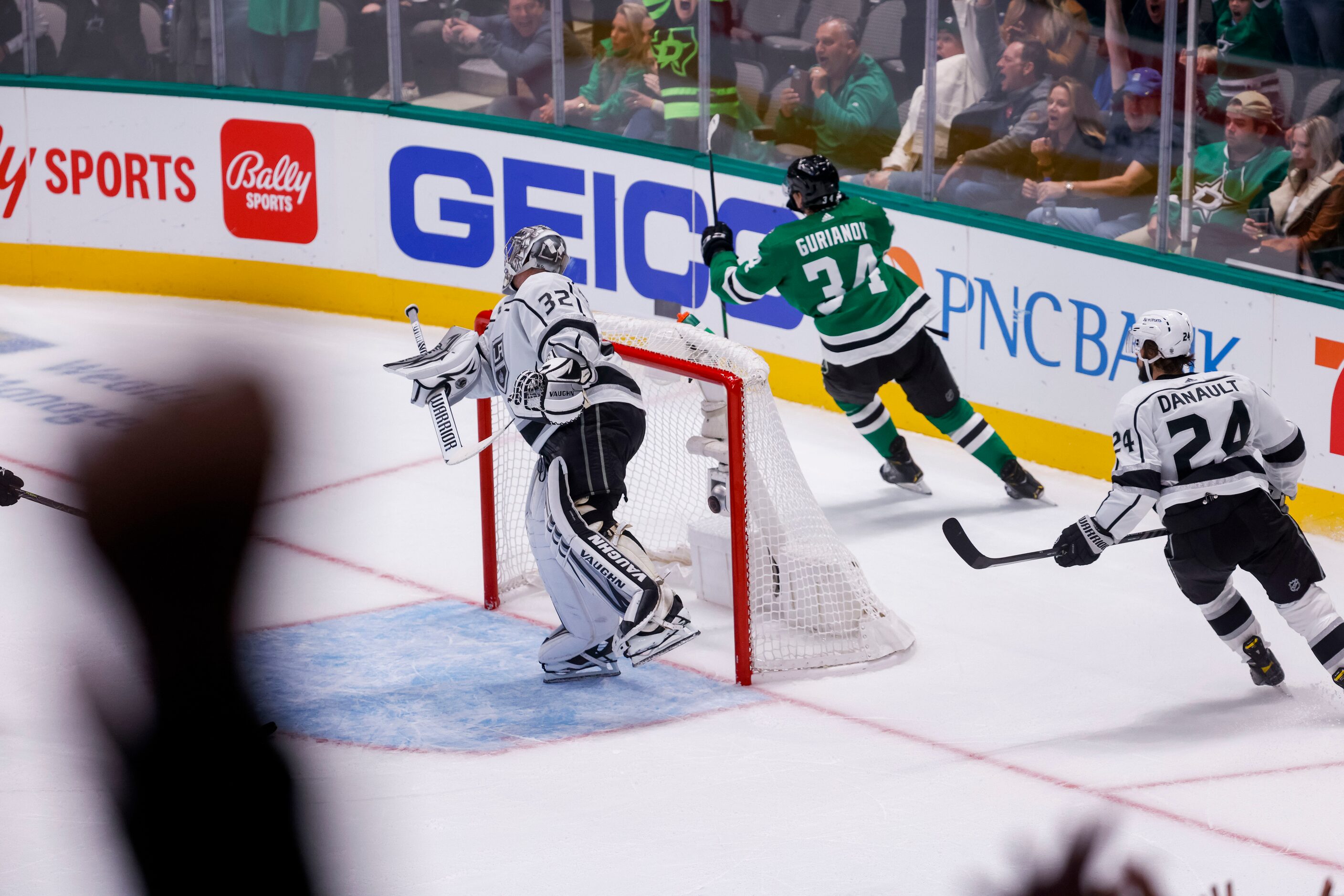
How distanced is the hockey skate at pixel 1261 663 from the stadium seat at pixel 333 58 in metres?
5.95

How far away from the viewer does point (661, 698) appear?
4.85 meters

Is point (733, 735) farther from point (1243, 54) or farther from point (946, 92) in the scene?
point (946, 92)

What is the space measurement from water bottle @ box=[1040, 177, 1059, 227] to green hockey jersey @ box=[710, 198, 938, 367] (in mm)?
761

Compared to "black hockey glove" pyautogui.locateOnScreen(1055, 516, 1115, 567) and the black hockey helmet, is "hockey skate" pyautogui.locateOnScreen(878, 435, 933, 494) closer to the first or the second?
the black hockey helmet

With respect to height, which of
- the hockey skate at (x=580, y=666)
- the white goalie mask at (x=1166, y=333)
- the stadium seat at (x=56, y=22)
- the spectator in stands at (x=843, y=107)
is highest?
the stadium seat at (x=56, y=22)

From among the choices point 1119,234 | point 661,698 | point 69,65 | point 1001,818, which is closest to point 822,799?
point 1001,818

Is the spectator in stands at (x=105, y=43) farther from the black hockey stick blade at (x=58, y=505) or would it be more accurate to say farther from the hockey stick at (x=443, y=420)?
the black hockey stick blade at (x=58, y=505)

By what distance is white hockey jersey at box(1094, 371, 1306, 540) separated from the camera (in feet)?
14.4

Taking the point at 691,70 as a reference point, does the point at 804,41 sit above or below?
above

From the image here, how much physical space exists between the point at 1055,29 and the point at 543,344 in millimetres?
3028

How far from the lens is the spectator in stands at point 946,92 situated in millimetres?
7004

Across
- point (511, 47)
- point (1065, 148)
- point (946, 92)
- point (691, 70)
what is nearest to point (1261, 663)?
point (1065, 148)

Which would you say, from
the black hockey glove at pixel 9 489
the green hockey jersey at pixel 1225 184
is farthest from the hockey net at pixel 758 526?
the green hockey jersey at pixel 1225 184

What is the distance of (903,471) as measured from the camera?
6672mm
